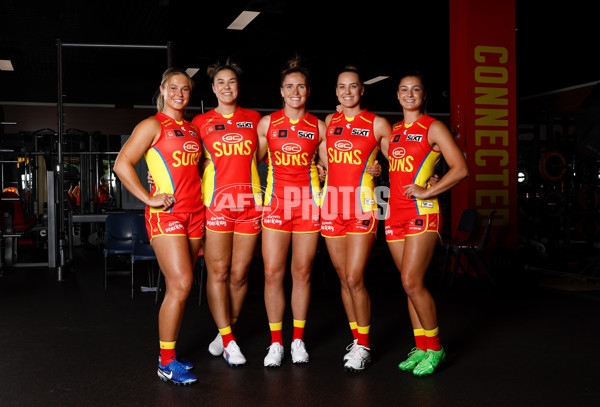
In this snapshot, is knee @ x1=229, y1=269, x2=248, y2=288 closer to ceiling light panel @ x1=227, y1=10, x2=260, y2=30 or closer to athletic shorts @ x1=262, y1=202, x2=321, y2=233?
athletic shorts @ x1=262, y1=202, x2=321, y2=233

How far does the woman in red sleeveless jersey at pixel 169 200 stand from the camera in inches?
110

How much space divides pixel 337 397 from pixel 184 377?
75 centimetres

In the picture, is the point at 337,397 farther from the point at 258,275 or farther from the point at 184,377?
the point at 258,275

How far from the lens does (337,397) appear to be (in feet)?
8.57

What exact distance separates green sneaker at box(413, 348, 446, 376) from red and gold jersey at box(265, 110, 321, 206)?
971 mm

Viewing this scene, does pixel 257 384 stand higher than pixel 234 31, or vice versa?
pixel 234 31

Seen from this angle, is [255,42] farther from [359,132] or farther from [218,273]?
[218,273]

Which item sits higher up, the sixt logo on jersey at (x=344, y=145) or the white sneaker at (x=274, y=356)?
the sixt logo on jersey at (x=344, y=145)

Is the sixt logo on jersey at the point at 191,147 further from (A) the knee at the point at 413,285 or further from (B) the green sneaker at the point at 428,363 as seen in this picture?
(B) the green sneaker at the point at 428,363

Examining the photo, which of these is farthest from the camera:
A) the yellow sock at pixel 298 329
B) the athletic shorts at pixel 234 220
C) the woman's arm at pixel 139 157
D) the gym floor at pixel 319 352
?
the yellow sock at pixel 298 329

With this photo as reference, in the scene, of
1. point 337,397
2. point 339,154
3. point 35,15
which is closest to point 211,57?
point 35,15

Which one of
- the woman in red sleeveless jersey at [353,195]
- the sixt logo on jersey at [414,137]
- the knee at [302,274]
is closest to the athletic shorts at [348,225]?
the woman in red sleeveless jersey at [353,195]

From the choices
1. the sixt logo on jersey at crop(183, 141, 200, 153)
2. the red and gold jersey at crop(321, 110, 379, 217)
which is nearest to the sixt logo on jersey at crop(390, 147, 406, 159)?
the red and gold jersey at crop(321, 110, 379, 217)

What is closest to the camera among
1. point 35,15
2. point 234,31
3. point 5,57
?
point 35,15
